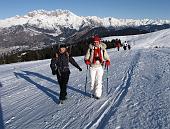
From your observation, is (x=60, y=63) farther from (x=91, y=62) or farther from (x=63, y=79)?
(x=91, y=62)

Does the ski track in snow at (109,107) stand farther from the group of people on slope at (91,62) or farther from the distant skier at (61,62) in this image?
the distant skier at (61,62)

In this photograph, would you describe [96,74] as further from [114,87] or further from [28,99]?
[28,99]

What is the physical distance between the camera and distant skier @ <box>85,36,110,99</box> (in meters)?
11.9

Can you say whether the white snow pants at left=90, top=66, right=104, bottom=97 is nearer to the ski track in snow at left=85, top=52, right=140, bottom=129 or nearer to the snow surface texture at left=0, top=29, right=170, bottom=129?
the snow surface texture at left=0, top=29, right=170, bottom=129

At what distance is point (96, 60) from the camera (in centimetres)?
1195

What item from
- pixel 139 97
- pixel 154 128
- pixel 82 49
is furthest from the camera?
pixel 82 49

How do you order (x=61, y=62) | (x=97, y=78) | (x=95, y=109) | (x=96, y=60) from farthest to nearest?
(x=97, y=78), (x=96, y=60), (x=61, y=62), (x=95, y=109)

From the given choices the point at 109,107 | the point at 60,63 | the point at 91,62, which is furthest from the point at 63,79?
the point at 109,107

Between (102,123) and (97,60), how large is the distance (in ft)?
11.9

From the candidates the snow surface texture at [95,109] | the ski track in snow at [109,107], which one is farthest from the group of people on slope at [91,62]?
the ski track in snow at [109,107]

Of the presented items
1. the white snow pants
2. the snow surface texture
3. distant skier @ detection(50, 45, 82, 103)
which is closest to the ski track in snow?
the snow surface texture

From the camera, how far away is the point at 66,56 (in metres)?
11.8

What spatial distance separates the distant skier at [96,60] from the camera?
11.9m

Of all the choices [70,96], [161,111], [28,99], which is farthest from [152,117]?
[28,99]
